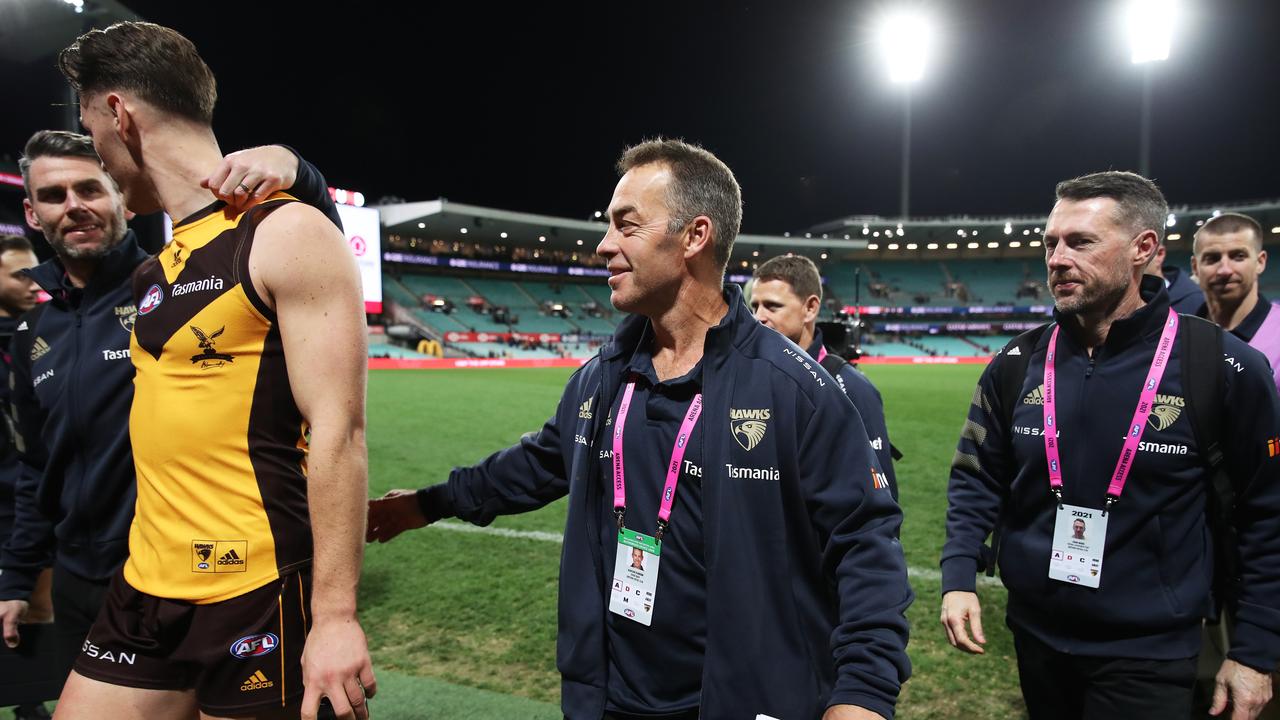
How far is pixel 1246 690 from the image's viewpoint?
200 centimetres

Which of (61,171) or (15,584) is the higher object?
(61,171)

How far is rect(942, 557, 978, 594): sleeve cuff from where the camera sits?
237cm

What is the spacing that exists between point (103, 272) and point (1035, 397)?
3.45 metres

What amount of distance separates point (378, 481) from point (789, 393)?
24.4 feet

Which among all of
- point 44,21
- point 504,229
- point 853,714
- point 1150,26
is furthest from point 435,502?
point 504,229

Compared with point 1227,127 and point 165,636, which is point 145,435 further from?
point 1227,127

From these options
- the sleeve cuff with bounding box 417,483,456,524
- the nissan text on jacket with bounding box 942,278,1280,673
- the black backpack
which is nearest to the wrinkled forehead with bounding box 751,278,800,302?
the nissan text on jacket with bounding box 942,278,1280,673

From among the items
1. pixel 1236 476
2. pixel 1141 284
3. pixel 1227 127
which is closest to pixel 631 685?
pixel 1236 476

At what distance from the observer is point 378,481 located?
801 centimetres

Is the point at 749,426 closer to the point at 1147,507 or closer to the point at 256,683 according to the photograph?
the point at 256,683

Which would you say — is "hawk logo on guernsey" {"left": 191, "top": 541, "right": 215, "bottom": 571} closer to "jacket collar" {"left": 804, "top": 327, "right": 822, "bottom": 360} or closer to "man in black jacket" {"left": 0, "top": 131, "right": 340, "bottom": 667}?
"man in black jacket" {"left": 0, "top": 131, "right": 340, "bottom": 667}

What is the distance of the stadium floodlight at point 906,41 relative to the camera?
40125 millimetres

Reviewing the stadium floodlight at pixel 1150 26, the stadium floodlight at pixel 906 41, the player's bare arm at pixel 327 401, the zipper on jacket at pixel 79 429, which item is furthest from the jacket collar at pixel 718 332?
the stadium floodlight at pixel 906 41

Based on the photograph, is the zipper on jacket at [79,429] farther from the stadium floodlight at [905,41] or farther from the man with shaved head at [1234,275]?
the stadium floodlight at [905,41]
